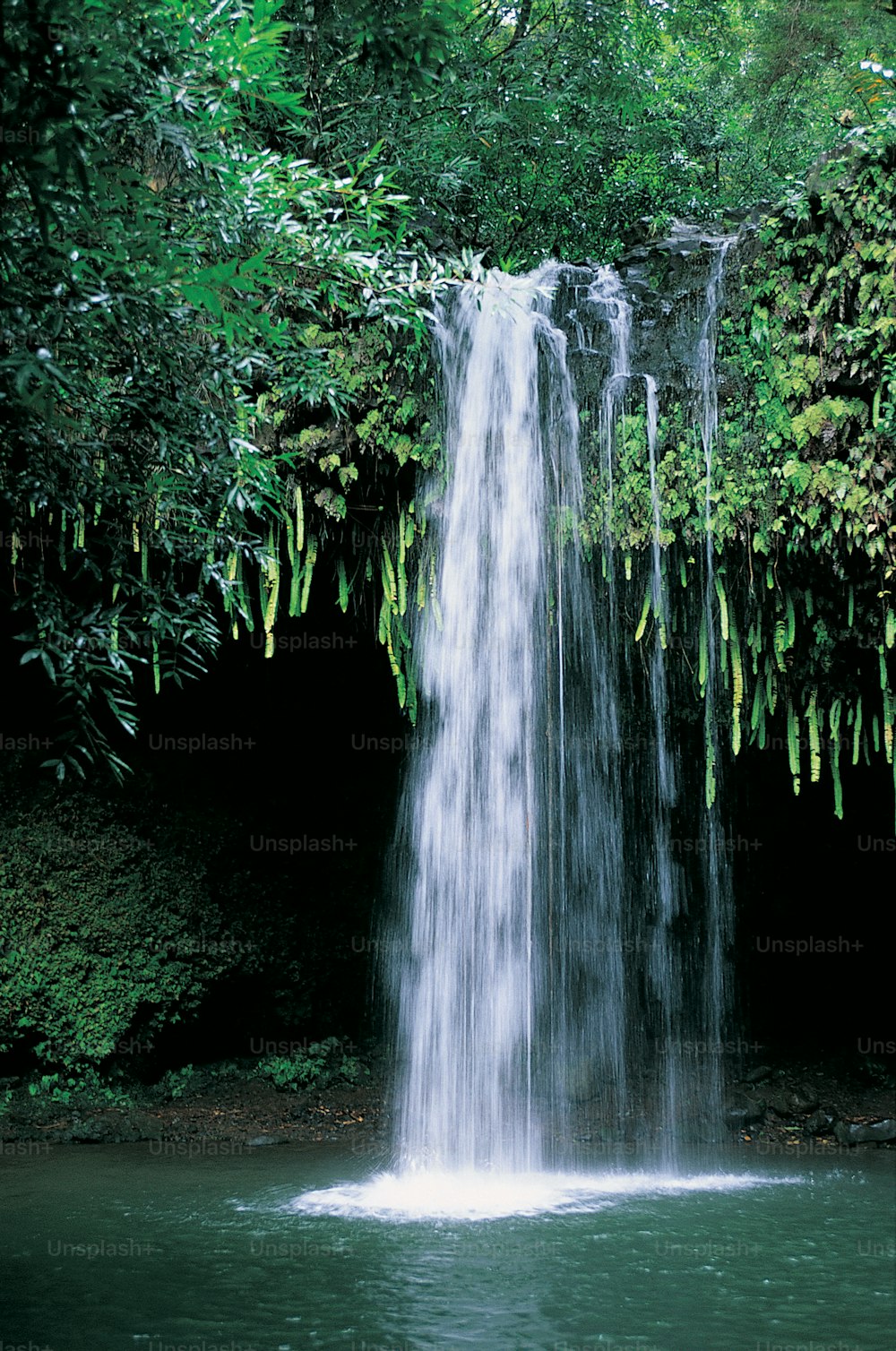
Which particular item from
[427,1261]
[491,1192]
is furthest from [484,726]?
[427,1261]

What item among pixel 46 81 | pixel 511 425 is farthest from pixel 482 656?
pixel 46 81

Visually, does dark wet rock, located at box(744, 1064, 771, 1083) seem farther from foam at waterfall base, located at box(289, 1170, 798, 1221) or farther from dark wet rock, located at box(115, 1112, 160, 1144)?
dark wet rock, located at box(115, 1112, 160, 1144)

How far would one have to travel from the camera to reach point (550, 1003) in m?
9.53

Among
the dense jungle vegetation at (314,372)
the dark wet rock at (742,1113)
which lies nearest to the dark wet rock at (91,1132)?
the dense jungle vegetation at (314,372)

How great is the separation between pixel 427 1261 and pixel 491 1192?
65.0 inches

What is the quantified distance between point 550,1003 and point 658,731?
249cm

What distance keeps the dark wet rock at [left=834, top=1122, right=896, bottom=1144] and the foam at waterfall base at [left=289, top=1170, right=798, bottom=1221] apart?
171 centimetres

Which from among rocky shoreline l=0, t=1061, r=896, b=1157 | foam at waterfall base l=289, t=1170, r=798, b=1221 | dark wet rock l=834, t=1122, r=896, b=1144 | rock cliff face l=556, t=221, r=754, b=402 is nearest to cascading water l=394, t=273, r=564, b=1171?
rock cliff face l=556, t=221, r=754, b=402

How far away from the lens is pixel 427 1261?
5.28m

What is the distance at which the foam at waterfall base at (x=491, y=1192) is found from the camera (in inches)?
249

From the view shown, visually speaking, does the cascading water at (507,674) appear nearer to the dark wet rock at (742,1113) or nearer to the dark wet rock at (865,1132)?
the dark wet rock at (742,1113)

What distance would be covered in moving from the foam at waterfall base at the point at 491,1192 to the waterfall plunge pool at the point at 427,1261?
0.03 m

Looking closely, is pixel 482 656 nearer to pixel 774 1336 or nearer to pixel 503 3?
pixel 774 1336

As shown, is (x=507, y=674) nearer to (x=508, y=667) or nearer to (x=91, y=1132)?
(x=508, y=667)
